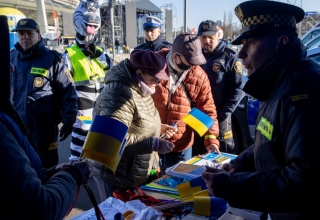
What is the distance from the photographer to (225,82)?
386 centimetres

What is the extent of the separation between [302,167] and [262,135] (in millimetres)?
324

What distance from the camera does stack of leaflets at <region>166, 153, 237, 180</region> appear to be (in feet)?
7.60

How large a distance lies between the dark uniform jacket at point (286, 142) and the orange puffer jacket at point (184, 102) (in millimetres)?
1420

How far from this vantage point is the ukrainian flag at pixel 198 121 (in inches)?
100

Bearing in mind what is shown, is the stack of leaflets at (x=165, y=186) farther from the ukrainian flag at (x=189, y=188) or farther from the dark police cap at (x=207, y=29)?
the dark police cap at (x=207, y=29)

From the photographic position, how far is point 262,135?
154 centimetres

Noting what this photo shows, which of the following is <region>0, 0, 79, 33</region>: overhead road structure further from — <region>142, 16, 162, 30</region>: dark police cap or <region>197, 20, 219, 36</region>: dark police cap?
<region>197, 20, 219, 36</region>: dark police cap

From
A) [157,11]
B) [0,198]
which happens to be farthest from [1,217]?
[157,11]

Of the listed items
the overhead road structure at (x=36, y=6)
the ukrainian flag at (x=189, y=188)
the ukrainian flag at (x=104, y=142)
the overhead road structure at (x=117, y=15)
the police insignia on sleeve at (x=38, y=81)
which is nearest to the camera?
the ukrainian flag at (x=104, y=142)

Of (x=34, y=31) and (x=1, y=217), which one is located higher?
(x=34, y=31)

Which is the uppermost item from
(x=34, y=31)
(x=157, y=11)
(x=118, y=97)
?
(x=157, y=11)

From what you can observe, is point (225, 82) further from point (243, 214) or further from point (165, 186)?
point (243, 214)

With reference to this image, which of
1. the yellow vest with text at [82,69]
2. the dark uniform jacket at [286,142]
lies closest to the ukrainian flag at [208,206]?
the dark uniform jacket at [286,142]

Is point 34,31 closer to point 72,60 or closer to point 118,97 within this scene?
point 72,60
